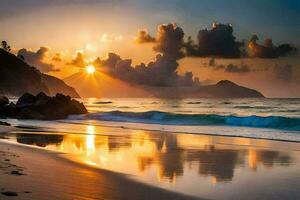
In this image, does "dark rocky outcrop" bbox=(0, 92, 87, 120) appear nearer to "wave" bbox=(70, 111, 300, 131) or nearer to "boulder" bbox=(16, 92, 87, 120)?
"boulder" bbox=(16, 92, 87, 120)

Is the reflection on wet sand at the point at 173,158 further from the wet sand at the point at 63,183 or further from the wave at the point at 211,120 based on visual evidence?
the wave at the point at 211,120

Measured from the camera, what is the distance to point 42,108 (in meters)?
45.5

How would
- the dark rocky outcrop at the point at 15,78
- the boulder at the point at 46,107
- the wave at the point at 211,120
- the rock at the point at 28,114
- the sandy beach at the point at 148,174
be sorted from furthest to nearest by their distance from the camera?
1. the dark rocky outcrop at the point at 15,78
2. the boulder at the point at 46,107
3. the rock at the point at 28,114
4. the wave at the point at 211,120
5. the sandy beach at the point at 148,174

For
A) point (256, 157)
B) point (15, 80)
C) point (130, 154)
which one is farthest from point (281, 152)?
point (15, 80)

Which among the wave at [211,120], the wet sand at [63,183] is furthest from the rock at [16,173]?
the wave at [211,120]

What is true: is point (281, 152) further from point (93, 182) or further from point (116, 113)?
point (116, 113)

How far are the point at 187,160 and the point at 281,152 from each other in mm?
5171

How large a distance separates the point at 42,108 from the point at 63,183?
3742cm

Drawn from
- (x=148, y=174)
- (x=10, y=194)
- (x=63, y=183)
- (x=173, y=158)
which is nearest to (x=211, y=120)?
(x=173, y=158)

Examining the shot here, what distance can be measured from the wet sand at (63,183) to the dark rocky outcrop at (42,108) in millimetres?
31744

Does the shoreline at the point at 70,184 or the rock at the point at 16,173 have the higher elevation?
the rock at the point at 16,173

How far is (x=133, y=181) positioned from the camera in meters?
10.5

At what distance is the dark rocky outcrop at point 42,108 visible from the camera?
43.5 m

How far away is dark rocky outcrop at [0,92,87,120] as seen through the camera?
143ft
